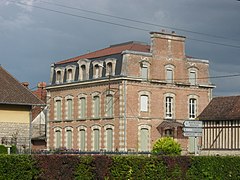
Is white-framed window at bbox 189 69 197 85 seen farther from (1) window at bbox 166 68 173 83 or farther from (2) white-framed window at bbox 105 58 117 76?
(2) white-framed window at bbox 105 58 117 76

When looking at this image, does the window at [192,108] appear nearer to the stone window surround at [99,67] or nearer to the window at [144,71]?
the window at [144,71]

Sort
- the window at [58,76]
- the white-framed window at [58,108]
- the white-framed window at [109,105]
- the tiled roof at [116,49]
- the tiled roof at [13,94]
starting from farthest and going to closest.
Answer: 1. the window at [58,76]
2. the white-framed window at [58,108]
3. the tiled roof at [116,49]
4. the white-framed window at [109,105]
5. the tiled roof at [13,94]

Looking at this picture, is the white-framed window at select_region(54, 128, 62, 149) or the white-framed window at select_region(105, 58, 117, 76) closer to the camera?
the white-framed window at select_region(105, 58, 117, 76)

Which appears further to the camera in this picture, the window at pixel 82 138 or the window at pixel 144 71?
the window at pixel 82 138

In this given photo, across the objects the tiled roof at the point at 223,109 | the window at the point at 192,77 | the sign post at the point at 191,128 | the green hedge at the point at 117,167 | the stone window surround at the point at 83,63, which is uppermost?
the stone window surround at the point at 83,63

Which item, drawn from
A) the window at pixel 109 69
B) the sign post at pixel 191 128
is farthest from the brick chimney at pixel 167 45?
the sign post at pixel 191 128

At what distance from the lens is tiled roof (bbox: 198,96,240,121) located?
44906 millimetres

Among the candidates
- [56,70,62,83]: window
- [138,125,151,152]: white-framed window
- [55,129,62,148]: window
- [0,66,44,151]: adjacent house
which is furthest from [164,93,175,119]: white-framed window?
[0,66,44,151]: adjacent house

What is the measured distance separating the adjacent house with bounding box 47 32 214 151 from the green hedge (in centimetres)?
2667

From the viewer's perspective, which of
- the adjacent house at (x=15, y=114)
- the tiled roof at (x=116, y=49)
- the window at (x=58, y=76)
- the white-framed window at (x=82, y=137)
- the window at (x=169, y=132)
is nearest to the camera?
the adjacent house at (x=15, y=114)

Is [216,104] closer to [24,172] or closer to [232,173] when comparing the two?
[232,173]

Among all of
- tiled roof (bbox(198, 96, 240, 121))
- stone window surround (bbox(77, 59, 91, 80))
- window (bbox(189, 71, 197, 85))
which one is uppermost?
stone window surround (bbox(77, 59, 91, 80))

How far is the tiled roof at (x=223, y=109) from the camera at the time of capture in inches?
1768

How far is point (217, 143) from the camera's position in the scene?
45438mm
